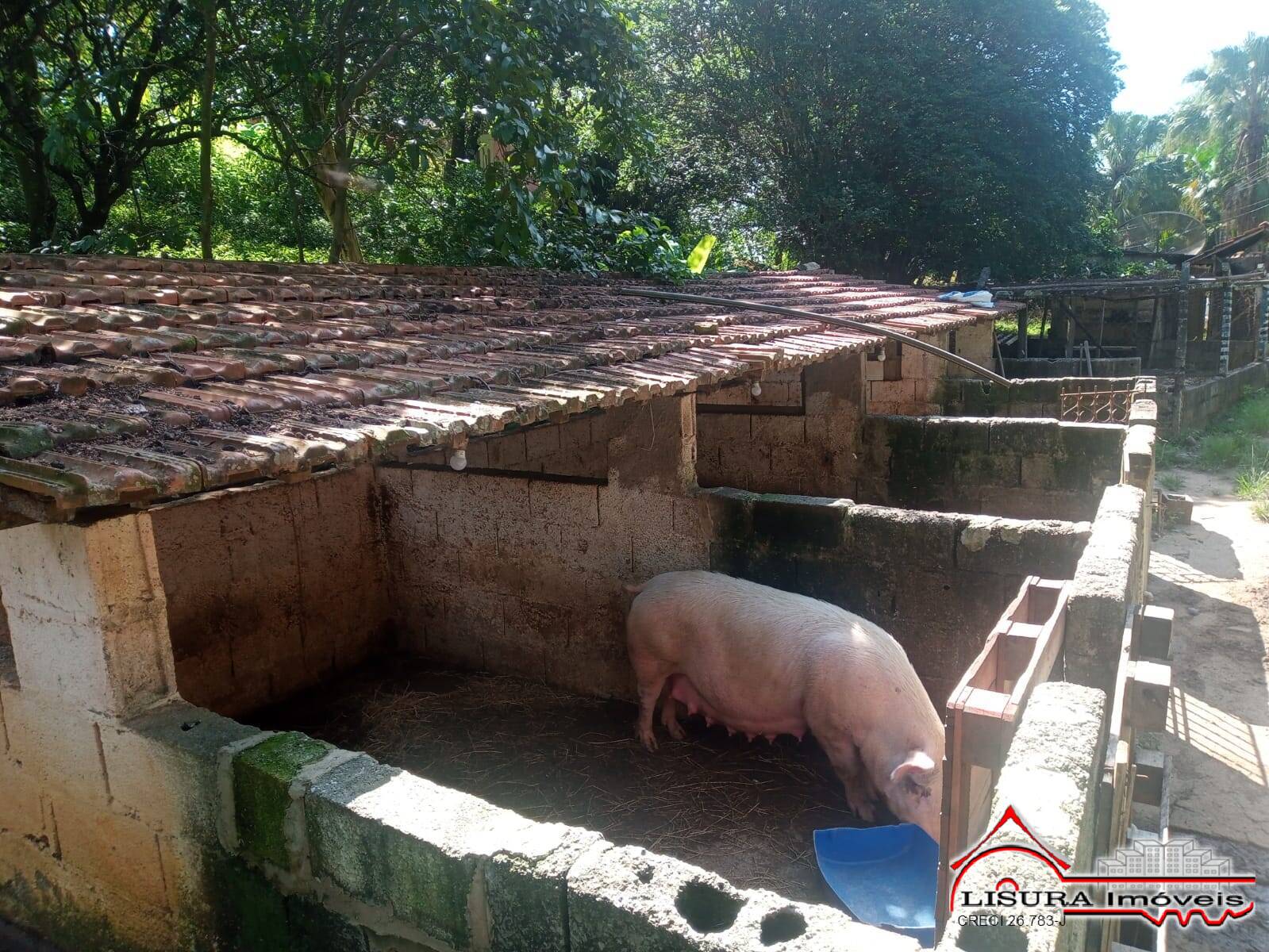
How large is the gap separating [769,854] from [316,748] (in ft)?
8.10

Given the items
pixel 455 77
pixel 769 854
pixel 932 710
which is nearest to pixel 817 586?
pixel 932 710

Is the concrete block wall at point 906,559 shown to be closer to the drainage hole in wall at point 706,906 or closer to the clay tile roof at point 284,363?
the clay tile roof at point 284,363

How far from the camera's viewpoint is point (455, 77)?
9.02 metres

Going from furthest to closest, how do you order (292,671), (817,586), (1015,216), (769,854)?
(1015,216)
(292,671)
(817,586)
(769,854)

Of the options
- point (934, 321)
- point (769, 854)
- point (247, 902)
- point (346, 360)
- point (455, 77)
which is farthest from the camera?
point (455, 77)

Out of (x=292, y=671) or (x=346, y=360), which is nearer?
(x=346, y=360)

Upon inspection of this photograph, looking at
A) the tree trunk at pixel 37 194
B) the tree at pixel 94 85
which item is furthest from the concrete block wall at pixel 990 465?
the tree trunk at pixel 37 194

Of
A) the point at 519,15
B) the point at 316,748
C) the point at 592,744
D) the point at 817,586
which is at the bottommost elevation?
the point at 592,744

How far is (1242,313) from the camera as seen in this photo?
2209 centimetres

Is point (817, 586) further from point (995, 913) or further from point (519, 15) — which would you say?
point (519, 15)

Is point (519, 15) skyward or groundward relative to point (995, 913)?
skyward

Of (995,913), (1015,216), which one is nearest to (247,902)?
(995,913)

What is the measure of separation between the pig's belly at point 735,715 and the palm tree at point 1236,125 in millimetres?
31930

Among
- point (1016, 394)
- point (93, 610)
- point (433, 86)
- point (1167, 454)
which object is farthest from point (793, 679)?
point (1167, 454)
